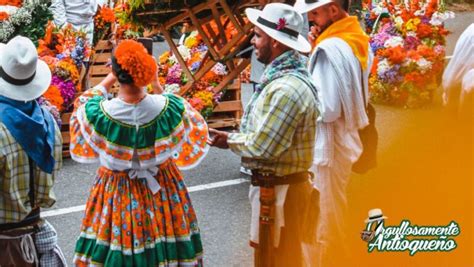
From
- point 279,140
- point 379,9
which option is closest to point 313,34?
point 279,140

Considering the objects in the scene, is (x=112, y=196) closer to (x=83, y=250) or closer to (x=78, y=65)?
(x=83, y=250)

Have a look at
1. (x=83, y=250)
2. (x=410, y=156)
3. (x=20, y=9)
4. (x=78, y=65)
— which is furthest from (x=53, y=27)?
(x=83, y=250)

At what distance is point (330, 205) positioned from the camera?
5230 millimetres

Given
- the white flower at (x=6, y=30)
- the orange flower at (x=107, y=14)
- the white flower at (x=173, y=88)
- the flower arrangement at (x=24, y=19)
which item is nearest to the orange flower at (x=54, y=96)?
the flower arrangement at (x=24, y=19)

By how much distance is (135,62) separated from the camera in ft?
13.5

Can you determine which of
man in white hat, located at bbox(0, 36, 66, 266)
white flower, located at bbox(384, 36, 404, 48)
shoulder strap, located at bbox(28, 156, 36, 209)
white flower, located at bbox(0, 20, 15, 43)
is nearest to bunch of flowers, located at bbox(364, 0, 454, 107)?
white flower, located at bbox(384, 36, 404, 48)

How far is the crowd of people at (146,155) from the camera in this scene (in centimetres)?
412

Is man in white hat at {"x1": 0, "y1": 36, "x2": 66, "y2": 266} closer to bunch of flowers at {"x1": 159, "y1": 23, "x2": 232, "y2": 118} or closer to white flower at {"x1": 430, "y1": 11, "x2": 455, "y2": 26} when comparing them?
bunch of flowers at {"x1": 159, "y1": 23, "x2": 232, "y2": 118}

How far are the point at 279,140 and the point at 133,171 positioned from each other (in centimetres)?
81

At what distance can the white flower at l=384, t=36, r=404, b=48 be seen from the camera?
10.5 meters

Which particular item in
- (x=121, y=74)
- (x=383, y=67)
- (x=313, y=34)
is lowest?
(x=383, y=67)

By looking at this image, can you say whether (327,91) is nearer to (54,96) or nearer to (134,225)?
(134,225)

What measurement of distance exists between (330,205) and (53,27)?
14.9ft

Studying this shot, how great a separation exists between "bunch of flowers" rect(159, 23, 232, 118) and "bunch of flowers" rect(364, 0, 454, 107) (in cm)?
265
